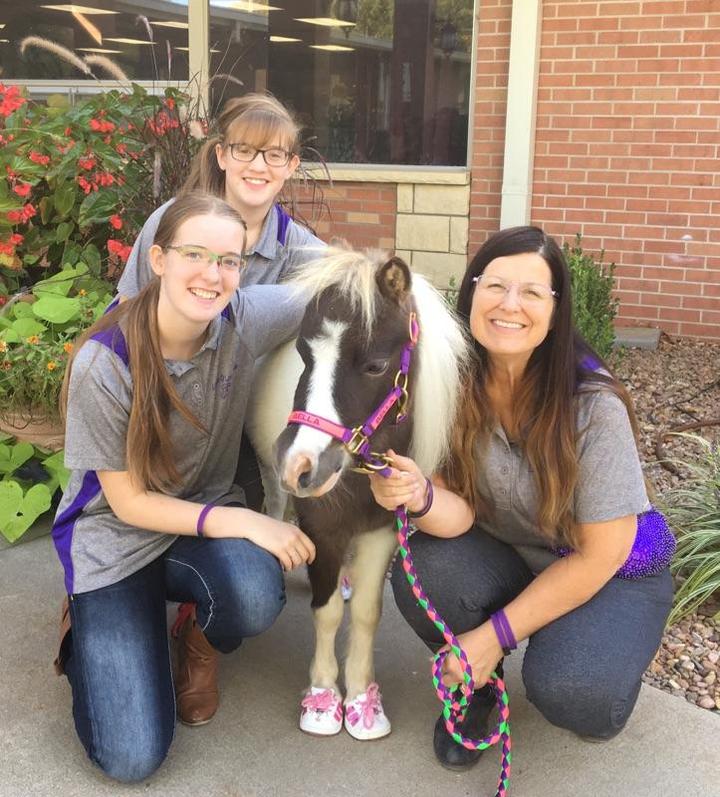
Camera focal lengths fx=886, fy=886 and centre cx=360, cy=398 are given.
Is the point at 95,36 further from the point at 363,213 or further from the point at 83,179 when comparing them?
the point at 83,179

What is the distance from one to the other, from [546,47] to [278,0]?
2366mm

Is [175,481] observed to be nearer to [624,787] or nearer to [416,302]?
[416,302]

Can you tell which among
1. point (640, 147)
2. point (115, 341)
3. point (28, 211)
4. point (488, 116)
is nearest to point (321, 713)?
point (115, 341)

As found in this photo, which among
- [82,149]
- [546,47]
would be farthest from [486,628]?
[546,47]

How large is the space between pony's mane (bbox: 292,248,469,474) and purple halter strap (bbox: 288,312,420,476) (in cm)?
7

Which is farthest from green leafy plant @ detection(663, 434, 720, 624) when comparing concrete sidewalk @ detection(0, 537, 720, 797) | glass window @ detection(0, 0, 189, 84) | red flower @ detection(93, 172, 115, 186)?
glass window @ detection(0, 0, 189, 84)

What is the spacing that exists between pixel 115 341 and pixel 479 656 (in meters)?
1.24

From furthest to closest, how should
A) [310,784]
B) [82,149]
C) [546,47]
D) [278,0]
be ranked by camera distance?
[278,0]
[546,47]
[82,149]
[310,784]

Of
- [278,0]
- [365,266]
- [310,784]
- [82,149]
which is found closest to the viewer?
[365,266]

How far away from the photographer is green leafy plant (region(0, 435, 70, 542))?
342 cm

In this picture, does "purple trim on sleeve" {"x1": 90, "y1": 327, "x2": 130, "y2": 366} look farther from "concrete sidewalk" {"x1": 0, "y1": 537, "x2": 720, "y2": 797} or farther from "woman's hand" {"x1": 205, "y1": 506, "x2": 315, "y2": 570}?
"concrete sidewalk" {"x1": 0, "y1": 537, "x2": 720, "y2": 797}

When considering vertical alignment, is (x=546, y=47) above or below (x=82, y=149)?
above

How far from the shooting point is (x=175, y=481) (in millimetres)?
2410

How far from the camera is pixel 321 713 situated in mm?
2469
